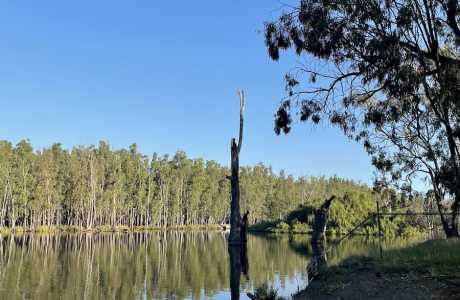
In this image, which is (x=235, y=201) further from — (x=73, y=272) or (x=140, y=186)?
(x=140, y=186)

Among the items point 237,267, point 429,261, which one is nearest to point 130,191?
point 237,267

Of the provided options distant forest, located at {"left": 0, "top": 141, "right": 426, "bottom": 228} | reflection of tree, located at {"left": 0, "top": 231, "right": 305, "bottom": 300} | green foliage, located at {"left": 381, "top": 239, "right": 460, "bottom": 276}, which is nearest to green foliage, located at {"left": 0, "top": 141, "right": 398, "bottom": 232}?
distant forest, located at {"left": 0, "top": 141, "right": 426, "bottom": 228}

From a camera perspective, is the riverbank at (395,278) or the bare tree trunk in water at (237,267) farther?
the bare tree trunk in water at (237,267)

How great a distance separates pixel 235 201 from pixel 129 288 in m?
15.5

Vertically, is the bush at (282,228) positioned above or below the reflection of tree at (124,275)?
above

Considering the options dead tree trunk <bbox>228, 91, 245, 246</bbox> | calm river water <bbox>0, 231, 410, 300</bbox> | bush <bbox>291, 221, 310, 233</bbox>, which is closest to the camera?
calm river water <bbox>0, 231, 410, 300</bbox>

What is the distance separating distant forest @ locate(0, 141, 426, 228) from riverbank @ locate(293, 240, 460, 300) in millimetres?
60939

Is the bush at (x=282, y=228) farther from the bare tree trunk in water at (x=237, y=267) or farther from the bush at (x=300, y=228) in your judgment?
the bare tree trunk in water at (x=237, y=267)

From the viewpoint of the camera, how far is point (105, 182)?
9500cm

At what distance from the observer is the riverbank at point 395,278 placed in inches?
417

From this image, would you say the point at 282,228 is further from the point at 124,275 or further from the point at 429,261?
the point at 429,261

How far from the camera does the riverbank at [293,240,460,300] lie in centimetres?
1060

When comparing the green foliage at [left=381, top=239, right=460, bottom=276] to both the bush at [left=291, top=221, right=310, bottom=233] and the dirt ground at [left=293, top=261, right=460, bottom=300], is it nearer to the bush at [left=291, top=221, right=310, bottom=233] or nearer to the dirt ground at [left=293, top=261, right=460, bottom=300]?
the dirt ground at [left=293, top=261, right=460, bottom=300]

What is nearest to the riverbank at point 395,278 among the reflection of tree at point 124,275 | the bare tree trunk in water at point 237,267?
the bare tree trunk in water at point 237,267
